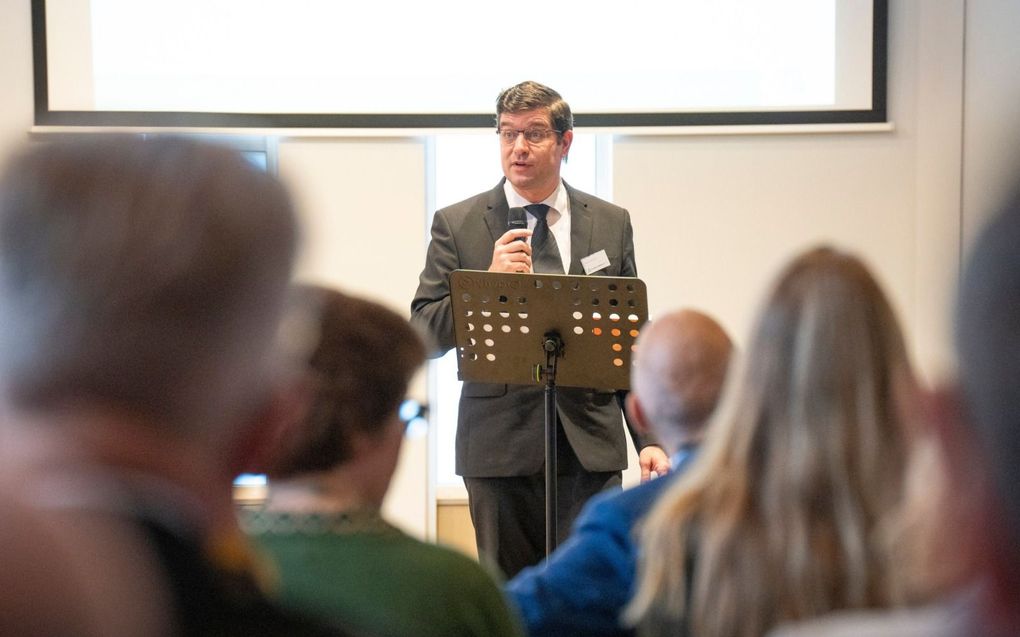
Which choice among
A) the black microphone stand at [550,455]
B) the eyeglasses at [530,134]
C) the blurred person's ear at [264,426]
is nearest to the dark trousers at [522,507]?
the black microphone stand at [550,455]

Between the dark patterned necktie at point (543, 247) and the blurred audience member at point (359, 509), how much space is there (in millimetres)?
1867

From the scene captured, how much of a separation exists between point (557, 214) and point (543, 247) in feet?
0.43

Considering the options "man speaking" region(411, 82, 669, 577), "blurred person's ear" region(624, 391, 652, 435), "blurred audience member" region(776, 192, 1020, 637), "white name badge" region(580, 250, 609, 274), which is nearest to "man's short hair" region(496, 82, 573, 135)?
"man speaking" region(411, 82, 669, 577)

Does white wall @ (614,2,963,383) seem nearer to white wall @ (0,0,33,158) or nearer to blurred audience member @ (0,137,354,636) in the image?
white wall @ (0,0,33,158)

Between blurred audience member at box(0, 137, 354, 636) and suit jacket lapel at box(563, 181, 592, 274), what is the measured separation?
2.71m

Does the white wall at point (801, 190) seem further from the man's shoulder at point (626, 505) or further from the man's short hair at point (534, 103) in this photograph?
the man's shoulder at point (626, 505)

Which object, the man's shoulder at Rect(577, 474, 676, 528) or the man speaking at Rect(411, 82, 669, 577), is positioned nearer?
the man's shoulder at Rect(577, 474, 676, 528)

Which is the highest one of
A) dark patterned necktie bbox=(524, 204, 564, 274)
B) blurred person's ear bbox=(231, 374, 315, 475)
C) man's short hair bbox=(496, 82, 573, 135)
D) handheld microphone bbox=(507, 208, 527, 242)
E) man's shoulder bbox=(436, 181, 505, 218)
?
man's short hair bbox=(496, 82, 573, 135)

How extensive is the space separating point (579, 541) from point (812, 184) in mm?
3479

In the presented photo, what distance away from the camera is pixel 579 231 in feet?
11.1

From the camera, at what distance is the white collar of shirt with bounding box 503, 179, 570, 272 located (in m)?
3.38

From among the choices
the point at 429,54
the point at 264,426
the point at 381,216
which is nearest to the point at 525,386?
the point at 381,216

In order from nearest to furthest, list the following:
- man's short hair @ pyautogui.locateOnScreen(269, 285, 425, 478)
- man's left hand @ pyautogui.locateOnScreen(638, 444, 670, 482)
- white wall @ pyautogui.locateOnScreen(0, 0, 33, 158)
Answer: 1. man's short hair @ pyautogui.locateOnScreen(269, 285, 425, 478)
2. man's left hand @ pyautogui.locateOnScreen(638, 444, 670, 482)
3. white wall @ pyautogui.locateOnScreen(0, 0, 33, 158)

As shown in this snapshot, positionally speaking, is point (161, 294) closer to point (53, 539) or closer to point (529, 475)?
point (53, 539)
